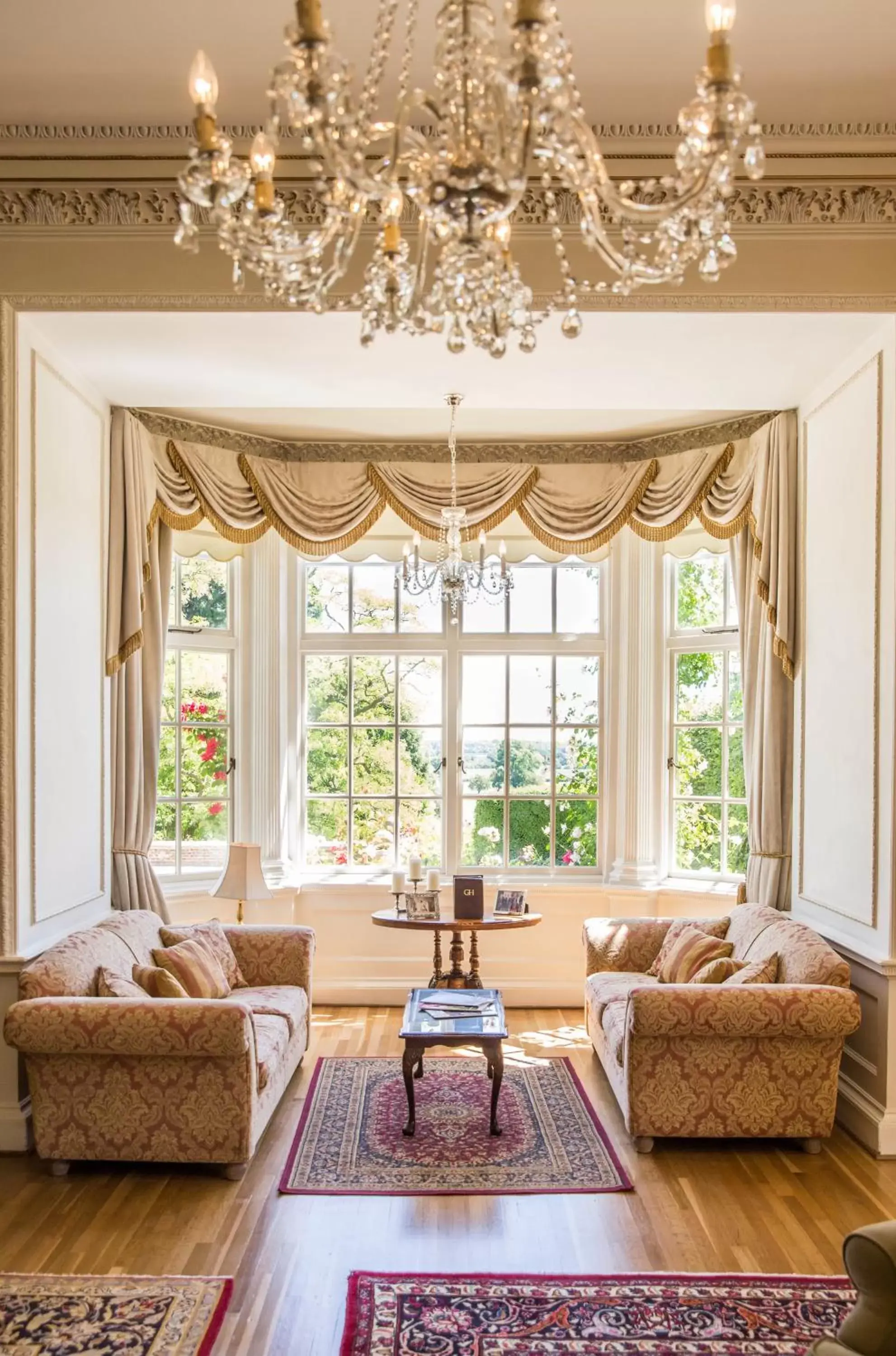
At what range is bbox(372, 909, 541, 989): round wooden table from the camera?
5.54 metres

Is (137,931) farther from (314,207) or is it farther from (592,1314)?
(314,207)

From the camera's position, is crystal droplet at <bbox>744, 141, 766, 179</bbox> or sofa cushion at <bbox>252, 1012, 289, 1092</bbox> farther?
sofa cushion at <bbox>252, 1012, 289, 1092</bbox>

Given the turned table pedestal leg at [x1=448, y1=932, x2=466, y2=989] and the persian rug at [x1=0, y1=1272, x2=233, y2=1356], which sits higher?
the turned table pedestal leg at [x1=448, y1=932, x2=466, y2=989]

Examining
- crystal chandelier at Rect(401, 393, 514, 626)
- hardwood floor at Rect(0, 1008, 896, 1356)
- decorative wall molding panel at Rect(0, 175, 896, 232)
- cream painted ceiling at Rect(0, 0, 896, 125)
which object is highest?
cream painted ceiling at Rect(0, 0, 896, 125)

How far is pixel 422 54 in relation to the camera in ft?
11.4

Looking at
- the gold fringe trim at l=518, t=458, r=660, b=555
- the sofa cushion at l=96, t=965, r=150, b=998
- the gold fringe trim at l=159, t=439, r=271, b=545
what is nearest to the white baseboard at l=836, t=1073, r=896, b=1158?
the sofa cushion at l=96, t=965, r=150, b=998

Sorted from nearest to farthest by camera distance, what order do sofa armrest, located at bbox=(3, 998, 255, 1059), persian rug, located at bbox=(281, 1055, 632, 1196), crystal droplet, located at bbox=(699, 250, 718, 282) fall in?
crystal droplet, located at bbox=(699, 250, 718, 282), sofa armrest, located at bbox=(3, 998, 255, 1059), persian rug, located at bbox=(281, 1055, 632, 1196)

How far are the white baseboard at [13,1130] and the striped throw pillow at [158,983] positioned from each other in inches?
24.6

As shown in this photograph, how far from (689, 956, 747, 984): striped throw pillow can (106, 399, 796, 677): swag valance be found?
149 cm

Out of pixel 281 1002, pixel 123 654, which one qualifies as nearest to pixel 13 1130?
pixel 281 1002

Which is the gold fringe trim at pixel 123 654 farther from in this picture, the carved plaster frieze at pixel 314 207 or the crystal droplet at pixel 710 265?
the crystal droplet at pixel 710 265

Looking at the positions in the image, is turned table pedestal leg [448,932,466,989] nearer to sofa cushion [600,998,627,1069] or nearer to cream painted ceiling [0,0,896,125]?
sofa cushion [600,998,627,1069]

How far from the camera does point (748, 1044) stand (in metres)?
4.02

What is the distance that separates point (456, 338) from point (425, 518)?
415 cm
